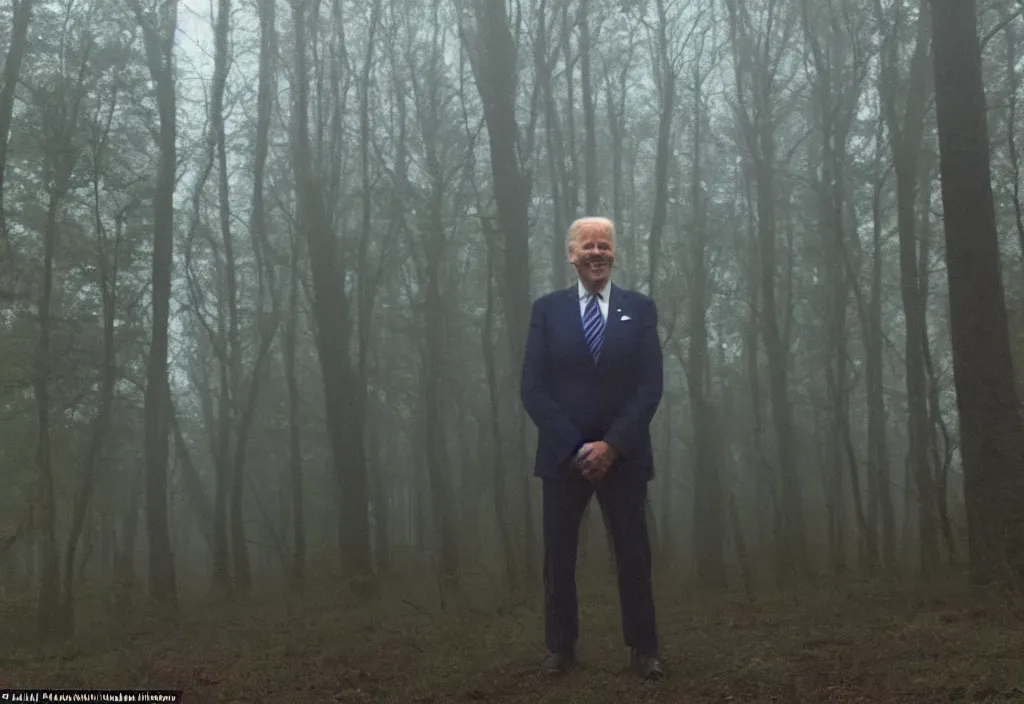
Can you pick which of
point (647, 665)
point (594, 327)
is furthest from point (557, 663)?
point (594, 327)

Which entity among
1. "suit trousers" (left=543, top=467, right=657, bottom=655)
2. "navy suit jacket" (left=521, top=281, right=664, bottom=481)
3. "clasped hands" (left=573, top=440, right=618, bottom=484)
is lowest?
"suit trousers" (left=543, top=467, right=657, bottom=655)

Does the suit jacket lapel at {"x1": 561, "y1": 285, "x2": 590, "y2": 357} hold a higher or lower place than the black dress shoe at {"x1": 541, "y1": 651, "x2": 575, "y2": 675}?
higher

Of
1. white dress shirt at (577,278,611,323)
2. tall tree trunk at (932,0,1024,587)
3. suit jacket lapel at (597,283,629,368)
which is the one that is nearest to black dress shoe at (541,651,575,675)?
suit jacket lapel at (597,283,629,368)

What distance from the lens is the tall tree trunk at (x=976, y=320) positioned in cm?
644

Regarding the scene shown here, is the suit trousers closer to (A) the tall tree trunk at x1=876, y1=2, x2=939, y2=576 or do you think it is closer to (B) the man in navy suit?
(B) the man in navy suit

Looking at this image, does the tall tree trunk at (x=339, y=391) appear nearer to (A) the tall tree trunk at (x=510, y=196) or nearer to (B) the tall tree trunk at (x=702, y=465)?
(A) the tall tree trunk at (x=510, y=196)

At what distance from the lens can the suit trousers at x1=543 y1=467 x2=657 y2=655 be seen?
4.49 meters

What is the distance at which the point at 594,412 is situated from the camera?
4492mm

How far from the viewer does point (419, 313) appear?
21766 mm

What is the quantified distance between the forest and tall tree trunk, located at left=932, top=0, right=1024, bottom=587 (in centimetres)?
2

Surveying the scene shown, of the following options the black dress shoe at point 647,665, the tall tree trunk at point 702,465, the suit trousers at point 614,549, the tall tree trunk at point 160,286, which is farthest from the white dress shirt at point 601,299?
the tall tree trunk at point 160,286

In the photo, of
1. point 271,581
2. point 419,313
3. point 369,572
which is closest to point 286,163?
point 419,313

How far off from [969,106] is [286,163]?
605 inches

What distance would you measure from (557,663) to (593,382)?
136 cm
